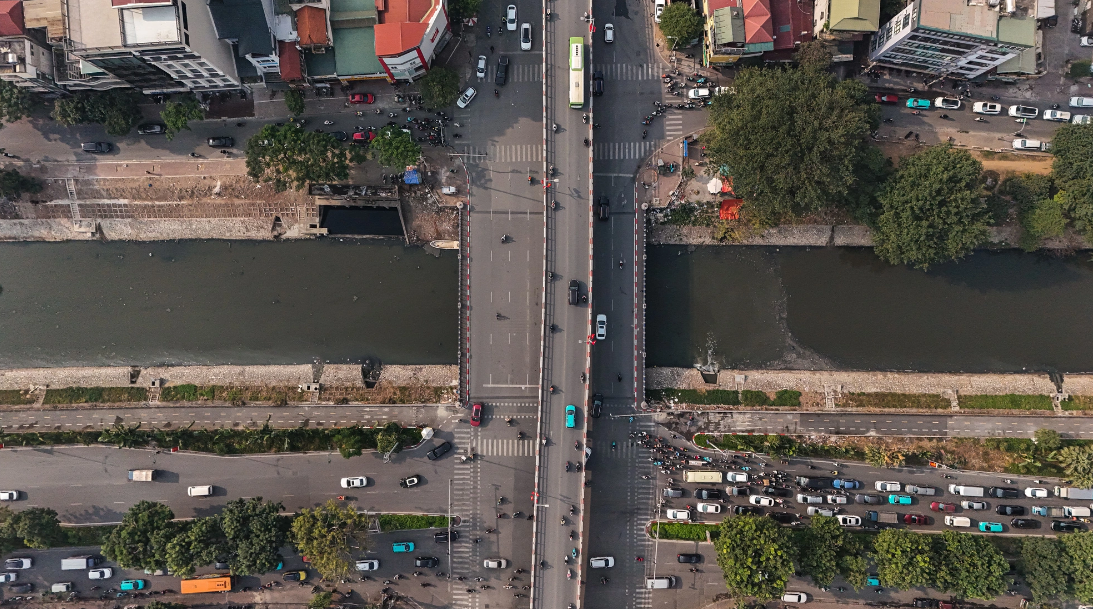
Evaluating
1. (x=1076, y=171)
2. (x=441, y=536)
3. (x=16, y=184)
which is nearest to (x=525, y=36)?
(x=441, y=536)

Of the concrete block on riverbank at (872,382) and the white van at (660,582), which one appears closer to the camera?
the white van at (660,582)

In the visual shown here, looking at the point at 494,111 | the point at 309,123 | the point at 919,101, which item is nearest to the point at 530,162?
the point at 494,111

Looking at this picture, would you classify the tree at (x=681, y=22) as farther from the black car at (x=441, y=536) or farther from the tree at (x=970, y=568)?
the black car at (x=441, y=536)

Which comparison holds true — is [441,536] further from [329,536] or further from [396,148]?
[396,148]

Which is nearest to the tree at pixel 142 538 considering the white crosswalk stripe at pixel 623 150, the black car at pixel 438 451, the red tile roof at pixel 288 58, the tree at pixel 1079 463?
the black car at pixel 438 451

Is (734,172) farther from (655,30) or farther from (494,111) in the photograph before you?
(494,111)
